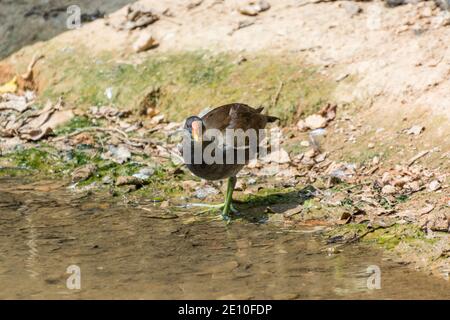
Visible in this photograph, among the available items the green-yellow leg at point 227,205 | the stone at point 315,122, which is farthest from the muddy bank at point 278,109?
the green-yellow leg at point 227,205

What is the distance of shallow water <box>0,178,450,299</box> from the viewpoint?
16.9 ft

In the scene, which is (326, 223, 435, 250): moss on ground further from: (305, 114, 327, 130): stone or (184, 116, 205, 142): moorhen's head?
(305, 114, 327, 130): stone

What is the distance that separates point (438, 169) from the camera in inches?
271

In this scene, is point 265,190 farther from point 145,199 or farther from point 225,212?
point 145,199

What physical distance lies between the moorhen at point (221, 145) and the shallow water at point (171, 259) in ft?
1.43

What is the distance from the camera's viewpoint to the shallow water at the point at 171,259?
16.9 ft

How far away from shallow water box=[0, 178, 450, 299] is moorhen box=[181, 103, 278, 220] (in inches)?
17.2

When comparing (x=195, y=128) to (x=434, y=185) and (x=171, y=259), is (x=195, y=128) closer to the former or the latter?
(x=171, y=259)

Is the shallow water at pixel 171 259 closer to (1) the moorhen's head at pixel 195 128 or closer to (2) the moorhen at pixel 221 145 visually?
(2) the moorhen at pixel 221 145

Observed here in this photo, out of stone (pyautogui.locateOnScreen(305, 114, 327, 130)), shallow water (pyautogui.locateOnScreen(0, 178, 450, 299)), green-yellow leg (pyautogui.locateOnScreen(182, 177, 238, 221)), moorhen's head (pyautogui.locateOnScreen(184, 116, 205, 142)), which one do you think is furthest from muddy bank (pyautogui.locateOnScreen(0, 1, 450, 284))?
moorhen's head (pyautogui.locateOnScreen(184, 116, 205, 142))

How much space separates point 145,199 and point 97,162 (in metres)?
1.20

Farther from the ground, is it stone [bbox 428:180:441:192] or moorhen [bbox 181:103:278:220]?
moorhen [bbox 181:103:278:220]
